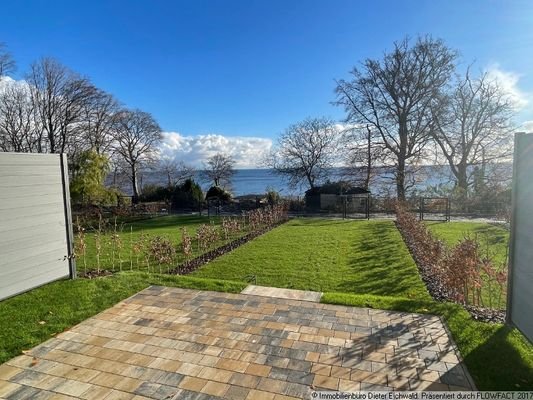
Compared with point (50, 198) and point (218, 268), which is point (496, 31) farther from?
point (50, 198)

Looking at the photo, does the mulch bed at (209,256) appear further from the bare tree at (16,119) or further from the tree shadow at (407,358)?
the bare tree at (16,119)

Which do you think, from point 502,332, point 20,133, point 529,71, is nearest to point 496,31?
point 529,71

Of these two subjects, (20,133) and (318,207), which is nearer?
(318,207)

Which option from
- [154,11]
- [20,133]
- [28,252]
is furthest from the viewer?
[20,133]

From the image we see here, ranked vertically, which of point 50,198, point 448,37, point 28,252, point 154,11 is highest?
point 448,37

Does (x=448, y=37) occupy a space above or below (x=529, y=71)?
above

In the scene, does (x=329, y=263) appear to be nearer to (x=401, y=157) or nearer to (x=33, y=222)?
(x=33, y=222)

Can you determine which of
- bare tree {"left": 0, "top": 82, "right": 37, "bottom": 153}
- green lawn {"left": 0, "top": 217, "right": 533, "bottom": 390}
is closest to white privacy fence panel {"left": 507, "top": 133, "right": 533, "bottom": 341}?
green lawn {"left": 0, "top": 217, "right": 533, "bottom": 390}

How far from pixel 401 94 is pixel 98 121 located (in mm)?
18396

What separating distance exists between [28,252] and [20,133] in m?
19.8

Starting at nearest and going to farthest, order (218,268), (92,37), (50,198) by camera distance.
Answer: (50,198) → (218,268) → (92,37)

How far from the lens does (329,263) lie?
6.65 metres

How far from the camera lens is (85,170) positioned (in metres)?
16.3

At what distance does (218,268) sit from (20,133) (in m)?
19.9
